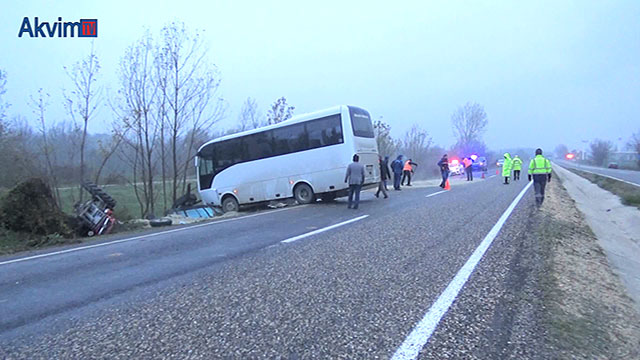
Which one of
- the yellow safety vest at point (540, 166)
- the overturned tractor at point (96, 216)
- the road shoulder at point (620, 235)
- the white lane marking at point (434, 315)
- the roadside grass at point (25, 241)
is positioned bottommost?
the road shoulder at point (620, 235)

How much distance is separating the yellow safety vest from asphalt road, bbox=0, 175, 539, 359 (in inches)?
200

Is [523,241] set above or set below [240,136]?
below

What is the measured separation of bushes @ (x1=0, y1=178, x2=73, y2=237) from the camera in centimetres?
1084

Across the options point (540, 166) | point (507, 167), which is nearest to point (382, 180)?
point (540, 166)

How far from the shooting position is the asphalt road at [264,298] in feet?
11.0

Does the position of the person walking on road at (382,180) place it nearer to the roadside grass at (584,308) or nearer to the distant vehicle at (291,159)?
the distant vehicle at (291,159)

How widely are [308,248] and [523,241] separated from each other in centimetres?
391

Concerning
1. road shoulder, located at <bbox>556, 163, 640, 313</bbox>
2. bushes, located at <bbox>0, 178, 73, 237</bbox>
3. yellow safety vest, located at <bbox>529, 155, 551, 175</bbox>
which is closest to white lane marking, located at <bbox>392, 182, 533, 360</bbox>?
road shoulder, located at <bbox>556, 163, 640, 313</bbox>

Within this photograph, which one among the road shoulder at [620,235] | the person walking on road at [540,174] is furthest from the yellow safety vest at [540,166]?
the road shoulder at [620,235]

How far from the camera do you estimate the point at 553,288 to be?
15.6 ft

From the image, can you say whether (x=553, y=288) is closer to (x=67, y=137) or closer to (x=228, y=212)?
(x=228, y=212)

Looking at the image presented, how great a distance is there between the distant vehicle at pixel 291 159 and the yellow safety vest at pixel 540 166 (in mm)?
5957

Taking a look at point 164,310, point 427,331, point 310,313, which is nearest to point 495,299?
point 427,331

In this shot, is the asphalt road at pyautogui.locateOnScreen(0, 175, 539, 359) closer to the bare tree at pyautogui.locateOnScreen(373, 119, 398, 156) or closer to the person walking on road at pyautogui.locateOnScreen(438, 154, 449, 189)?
the person walking on road at pyautogui.locateOnScreen(438, 154, 449, 189)
